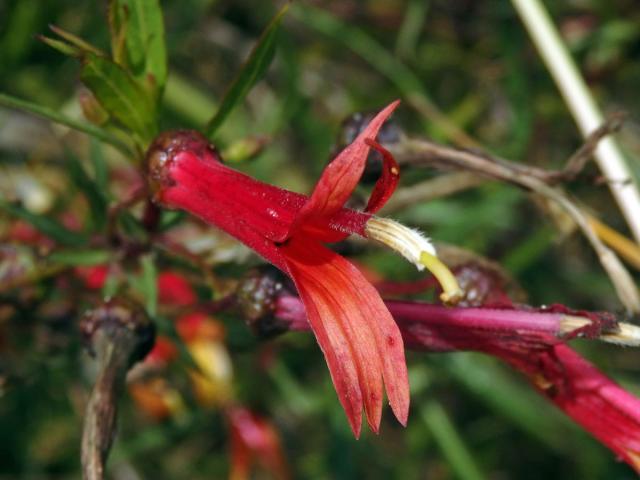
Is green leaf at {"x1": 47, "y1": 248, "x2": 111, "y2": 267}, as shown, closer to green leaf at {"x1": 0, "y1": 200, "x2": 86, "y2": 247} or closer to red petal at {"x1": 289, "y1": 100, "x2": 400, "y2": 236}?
green leaf at {"x1": 0, "y1": 200, "x2": 86, "y2": 247}

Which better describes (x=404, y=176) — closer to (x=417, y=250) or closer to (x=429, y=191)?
(x=429, y=191)

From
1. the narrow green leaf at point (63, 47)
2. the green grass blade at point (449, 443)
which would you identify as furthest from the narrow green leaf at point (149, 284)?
the green grass blade at point (449, 443)

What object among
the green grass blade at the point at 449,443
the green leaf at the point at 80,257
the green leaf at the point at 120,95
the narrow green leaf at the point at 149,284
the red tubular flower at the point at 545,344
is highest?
the green leaf at the point at 120,95

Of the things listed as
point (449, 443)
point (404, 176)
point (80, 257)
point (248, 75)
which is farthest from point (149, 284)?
point (449, 443)

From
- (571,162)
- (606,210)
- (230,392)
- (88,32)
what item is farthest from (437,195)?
(606,210)

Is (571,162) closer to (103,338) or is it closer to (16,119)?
(103,338)

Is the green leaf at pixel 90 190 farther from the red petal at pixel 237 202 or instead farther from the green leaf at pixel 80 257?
the red petal at pixel 237 202

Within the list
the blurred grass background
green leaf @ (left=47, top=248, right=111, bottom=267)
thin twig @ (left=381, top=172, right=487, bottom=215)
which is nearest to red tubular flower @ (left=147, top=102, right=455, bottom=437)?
green leaf @ (left=47, top=248, right=111, bottom=267)
